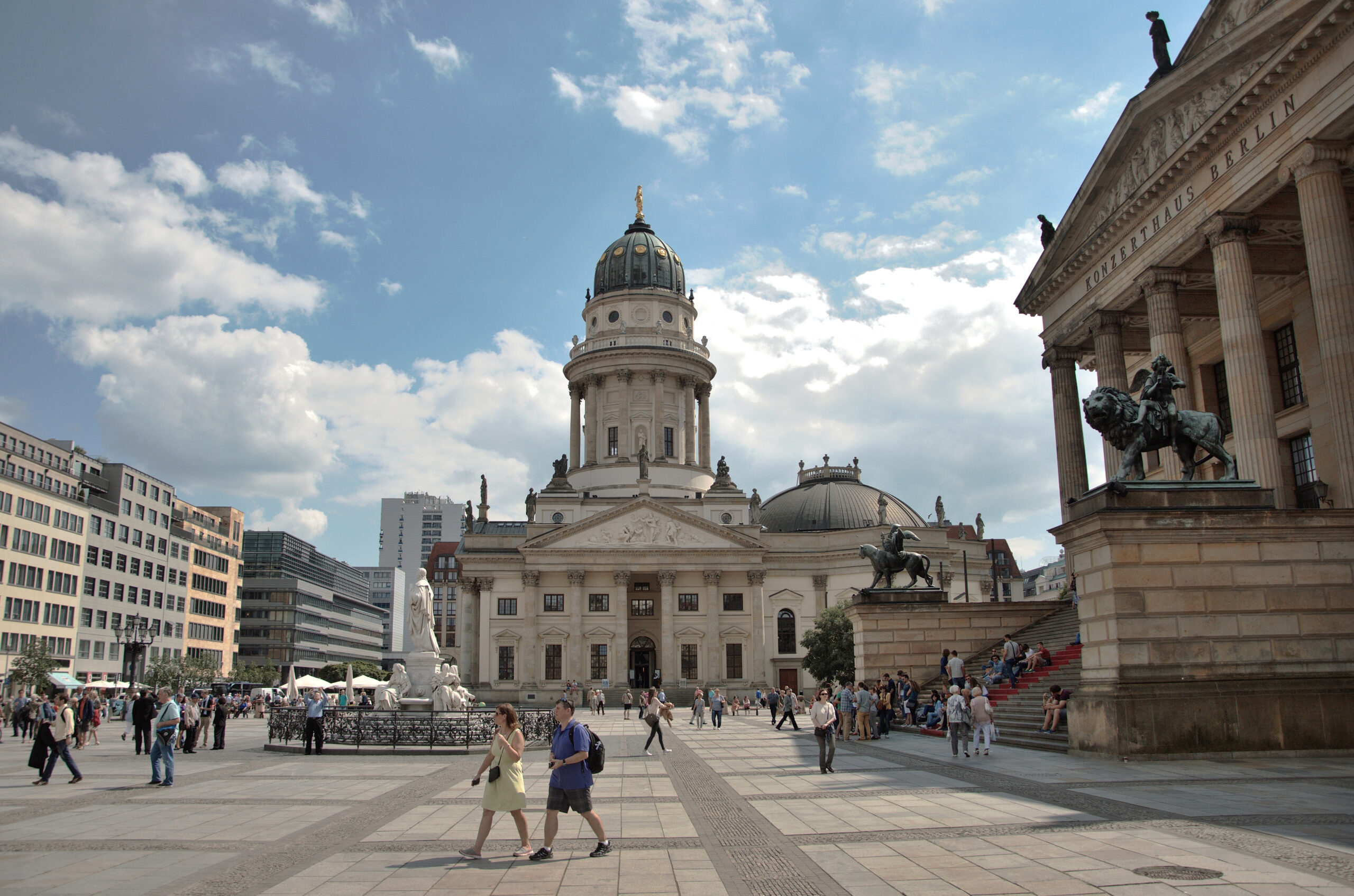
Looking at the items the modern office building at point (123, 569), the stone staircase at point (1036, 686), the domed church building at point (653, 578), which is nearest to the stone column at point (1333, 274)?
the stone staircase at point (1036, 686)

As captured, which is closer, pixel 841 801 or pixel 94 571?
pixel 841 801

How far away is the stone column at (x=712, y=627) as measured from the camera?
75.4 meters

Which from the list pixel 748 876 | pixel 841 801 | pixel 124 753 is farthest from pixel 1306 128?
pixel 124 753

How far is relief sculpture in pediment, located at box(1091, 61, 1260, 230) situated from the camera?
25.4m

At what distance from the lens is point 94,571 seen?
259ft

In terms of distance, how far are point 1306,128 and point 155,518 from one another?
94843 mm

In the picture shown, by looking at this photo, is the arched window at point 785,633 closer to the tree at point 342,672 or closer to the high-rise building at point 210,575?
the tree at point 342,672

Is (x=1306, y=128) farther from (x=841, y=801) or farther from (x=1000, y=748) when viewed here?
(x=841, y=801)

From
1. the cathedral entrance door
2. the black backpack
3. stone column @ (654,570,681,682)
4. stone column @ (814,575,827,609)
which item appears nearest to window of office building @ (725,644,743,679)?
stone column @ (654,570,681,682)

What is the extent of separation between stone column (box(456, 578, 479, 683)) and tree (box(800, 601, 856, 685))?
2973cm

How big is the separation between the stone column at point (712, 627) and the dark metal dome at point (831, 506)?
1214 cm

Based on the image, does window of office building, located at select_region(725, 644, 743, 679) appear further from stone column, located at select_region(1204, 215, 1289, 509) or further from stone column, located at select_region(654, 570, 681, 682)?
stone column, located at select_region(1204, 215, 1289, 509)

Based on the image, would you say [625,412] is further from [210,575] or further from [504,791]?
[504,791]

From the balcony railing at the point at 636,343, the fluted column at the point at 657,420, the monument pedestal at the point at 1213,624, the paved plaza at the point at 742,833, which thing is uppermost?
the balcony railing at the point at 636,343
